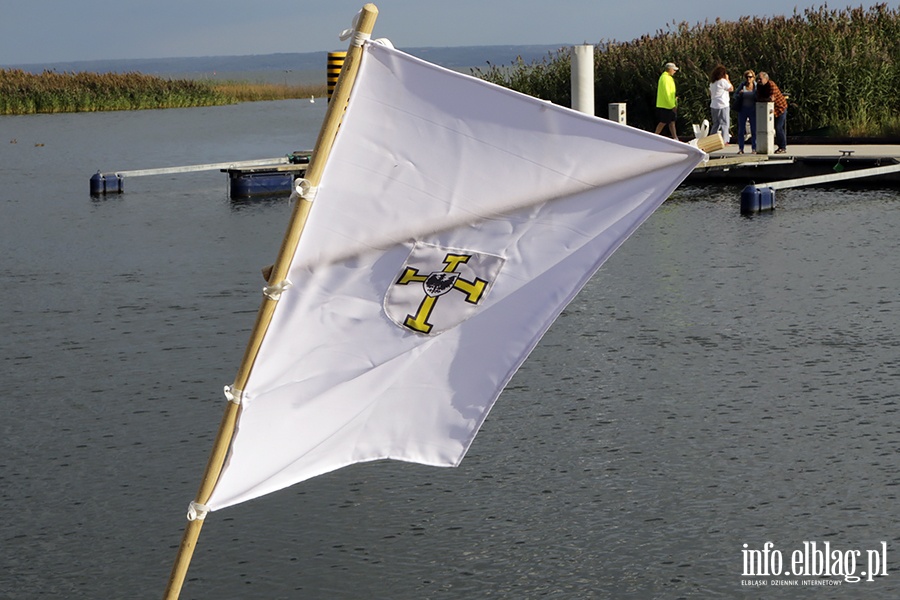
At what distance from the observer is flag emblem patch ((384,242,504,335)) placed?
4.75 metres

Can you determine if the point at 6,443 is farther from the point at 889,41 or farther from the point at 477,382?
the point at 889,41

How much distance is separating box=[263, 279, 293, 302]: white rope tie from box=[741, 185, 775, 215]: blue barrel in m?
17.2

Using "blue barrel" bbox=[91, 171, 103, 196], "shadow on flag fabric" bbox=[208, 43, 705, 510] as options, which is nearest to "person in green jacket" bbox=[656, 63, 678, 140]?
"blue barrel" bbox=[91, 171, 103, 196]

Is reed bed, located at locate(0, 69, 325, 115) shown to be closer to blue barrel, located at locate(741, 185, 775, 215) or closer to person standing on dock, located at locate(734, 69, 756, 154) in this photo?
person standing on dock, located at locate(734, 69, 756, 154)

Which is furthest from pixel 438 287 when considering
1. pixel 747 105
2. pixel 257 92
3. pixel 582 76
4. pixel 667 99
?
pixel 257 92

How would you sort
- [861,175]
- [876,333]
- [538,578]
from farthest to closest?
[861,175] → [876,333] → [538,578]

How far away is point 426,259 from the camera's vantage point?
15.6 feet

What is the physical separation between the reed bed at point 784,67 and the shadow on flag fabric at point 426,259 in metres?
24.7

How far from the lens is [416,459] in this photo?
4.89 metres

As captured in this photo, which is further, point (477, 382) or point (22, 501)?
point (22, 501)

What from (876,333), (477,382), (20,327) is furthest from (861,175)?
(477,382)

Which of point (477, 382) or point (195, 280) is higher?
point (477, 382)

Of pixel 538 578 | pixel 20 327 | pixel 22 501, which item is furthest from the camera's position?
pixel 20 327

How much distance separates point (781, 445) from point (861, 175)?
13808mm
